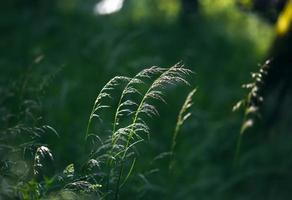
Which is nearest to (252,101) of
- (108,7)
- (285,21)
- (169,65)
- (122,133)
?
(285,21)

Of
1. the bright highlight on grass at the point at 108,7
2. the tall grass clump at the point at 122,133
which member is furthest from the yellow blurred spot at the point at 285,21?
the bright highlight on grass at the point at 108,7

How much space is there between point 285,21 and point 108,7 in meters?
2.07

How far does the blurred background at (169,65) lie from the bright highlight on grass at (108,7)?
0.01 metres

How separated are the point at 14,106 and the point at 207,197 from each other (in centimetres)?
166

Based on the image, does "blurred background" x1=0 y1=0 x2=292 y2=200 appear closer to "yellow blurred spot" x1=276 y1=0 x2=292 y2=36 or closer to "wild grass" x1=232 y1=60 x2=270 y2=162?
"yellow blurred spot" x1=276 y1=0 x2=292 y2=36

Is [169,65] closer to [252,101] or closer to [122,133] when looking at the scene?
[252,101]

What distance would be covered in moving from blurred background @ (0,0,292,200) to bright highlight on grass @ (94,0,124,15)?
1 cm

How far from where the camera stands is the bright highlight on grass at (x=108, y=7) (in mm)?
7124

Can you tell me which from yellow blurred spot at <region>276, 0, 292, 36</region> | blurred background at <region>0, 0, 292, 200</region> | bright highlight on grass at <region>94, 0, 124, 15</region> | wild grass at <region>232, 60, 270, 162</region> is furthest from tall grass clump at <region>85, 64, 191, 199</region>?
yellow blurred spot at <region>276, 0, 292, 36</region>

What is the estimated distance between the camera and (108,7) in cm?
717

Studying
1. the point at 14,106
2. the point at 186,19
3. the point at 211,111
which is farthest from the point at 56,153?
the point at 186,19

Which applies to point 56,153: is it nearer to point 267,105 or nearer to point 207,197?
point 207,197

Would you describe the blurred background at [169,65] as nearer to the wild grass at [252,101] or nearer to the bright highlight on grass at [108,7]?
the bright highlight on grass at [108,7]

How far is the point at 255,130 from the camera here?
5.66m
